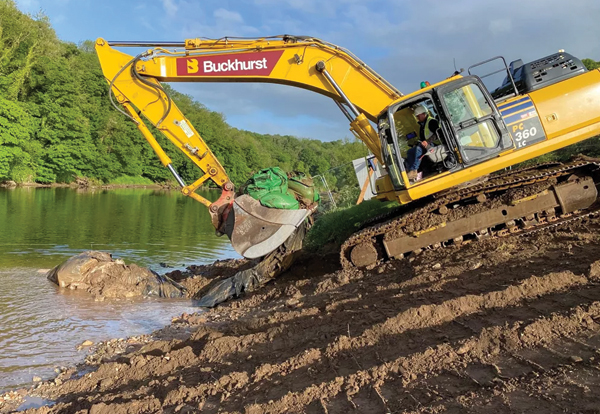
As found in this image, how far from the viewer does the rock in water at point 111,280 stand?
8688 millimetres

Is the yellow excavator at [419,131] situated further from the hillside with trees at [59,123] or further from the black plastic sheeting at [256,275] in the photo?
the hillside with trees at [59,123]

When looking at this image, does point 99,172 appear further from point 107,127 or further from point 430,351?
point 430,351

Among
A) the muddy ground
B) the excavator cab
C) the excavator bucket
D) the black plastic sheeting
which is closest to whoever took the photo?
the muddy ground

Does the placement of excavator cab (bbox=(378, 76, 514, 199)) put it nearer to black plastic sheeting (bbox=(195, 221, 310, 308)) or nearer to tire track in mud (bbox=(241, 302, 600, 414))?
black plastic sheeting (bbox=(195, 221, 310, 308))

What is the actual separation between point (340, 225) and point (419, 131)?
376 centimetres

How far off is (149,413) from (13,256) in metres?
9.29

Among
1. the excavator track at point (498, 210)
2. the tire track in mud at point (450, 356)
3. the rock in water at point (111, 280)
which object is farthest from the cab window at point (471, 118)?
the rock in water at point (111, 280)

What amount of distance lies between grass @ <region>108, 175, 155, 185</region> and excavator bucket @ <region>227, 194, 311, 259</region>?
169 ft

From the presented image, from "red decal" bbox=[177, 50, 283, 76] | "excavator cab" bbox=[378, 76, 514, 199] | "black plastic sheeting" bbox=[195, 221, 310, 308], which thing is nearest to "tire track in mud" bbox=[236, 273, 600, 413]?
"excavator cab" bbox=[378, 76, 514, 199]

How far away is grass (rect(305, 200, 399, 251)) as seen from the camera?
10.1 meters

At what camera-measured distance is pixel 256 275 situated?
889cm

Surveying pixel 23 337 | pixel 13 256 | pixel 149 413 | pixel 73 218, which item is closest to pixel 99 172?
pixel 73 218

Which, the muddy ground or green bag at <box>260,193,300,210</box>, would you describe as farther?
green bag at <box>260,193,300,210</box>

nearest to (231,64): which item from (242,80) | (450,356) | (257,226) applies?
(242,80)
